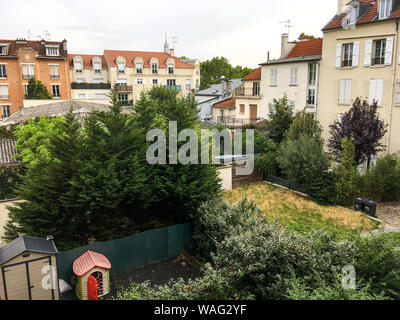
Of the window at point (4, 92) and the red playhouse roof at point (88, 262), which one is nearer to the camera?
the red playhouse roof at point (88, 262)

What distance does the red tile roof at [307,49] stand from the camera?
27.8 meters

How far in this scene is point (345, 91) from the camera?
23703 mm

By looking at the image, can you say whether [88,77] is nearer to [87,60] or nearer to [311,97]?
[87,60]

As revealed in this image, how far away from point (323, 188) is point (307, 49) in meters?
16.3

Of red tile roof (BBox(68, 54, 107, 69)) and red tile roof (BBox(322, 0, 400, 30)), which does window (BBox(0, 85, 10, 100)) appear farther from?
red tile roof (BBox(322, 0, 400, 30))

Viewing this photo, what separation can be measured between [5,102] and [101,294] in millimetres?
39304

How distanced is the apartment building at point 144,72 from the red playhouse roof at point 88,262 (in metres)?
37.4

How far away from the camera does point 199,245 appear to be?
1203 cm

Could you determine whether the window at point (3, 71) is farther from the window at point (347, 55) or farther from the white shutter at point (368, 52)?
the white shutter at point (368, 52)

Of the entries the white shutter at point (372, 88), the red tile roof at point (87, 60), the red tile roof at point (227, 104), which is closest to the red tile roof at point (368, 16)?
the white shutter at point (372, 88)

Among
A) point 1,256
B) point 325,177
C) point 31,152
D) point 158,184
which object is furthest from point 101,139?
point 325,177

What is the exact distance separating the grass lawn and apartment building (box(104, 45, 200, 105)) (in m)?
31.7

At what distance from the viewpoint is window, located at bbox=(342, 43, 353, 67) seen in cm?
2330

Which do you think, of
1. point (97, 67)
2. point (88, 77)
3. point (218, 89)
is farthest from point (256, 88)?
point (88, 77)
